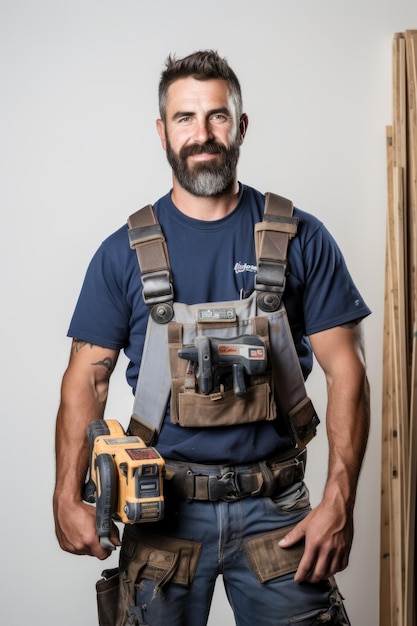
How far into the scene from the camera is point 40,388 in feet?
12.8

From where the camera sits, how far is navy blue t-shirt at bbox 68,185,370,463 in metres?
2.49

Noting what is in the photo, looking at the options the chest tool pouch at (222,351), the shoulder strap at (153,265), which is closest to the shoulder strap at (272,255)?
the chest tool pouch at (222,351)

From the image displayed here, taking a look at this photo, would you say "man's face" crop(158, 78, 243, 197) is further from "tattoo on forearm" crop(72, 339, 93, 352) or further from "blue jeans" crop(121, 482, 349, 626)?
"blue jeans" crop(121, 482, 349, 626)

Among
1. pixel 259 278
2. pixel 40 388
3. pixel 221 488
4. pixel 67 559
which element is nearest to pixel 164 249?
pixel 259 278

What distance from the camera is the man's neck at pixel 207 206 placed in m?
2.62

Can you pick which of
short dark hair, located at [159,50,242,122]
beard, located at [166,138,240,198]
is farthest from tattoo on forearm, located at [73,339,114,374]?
short dark hair, located at [159,50,242,122]

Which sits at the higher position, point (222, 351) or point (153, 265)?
point (153, 265)

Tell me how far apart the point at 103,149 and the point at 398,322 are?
1.35 metres

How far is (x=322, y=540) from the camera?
239cm

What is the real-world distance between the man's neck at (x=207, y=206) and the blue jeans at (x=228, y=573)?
0.76 meters

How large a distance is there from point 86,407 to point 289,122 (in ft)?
5.89

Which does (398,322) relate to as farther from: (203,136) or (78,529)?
(78,529)

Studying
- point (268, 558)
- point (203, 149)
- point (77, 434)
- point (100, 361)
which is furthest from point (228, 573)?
point (203, 149)

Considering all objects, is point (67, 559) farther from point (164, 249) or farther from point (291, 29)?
point (291, 29)
